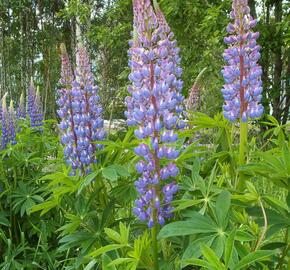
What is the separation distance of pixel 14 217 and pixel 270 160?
1847 millimetres

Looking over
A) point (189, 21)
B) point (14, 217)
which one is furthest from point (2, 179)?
point (189, 21)

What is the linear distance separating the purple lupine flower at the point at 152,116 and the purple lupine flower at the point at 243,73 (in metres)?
0.27

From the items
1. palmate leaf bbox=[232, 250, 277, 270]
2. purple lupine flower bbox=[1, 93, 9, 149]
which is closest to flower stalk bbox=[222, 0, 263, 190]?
palmate leaf bbox=[232, 250, 277, 270]

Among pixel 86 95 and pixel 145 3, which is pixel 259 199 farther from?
pixel 86 95

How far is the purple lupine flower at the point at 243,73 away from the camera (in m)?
1.67

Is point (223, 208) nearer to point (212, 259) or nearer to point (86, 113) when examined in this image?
point (212, 259)

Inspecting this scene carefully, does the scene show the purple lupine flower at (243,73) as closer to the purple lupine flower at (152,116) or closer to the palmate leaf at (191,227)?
the purple lupine flower at (152,116)

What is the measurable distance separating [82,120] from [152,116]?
0.55m

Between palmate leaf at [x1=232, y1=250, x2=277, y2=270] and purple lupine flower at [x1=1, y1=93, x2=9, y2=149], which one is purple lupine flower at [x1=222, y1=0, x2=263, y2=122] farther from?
purple lupine flower at [x1=1, y1=93, x2=9, y2=149]

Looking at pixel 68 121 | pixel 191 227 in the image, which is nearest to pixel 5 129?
pixel 68 121

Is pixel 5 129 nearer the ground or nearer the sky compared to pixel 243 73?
nearer the ground

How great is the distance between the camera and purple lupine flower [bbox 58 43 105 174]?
1.96 meters

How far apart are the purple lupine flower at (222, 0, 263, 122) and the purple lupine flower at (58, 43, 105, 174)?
1.91ft

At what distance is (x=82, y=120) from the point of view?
1948mm
